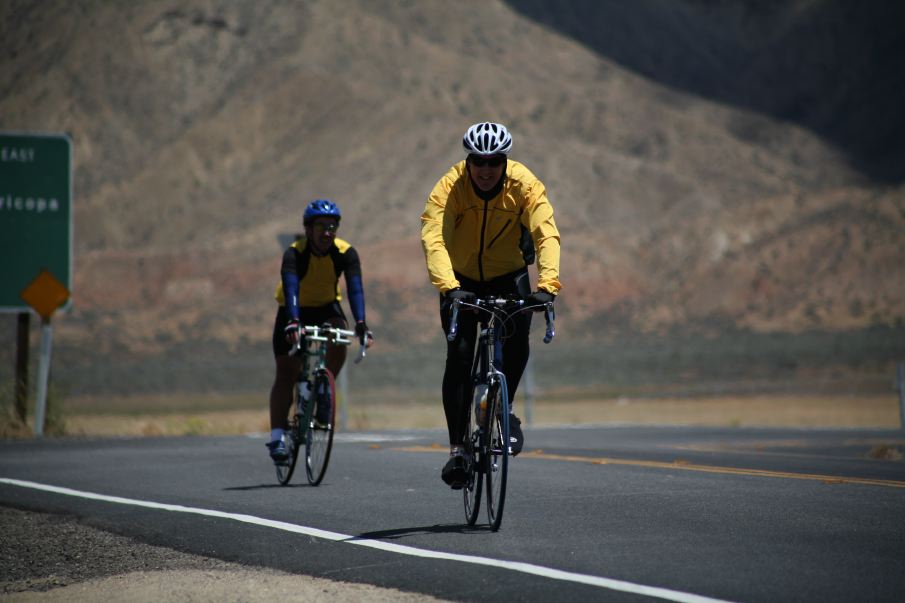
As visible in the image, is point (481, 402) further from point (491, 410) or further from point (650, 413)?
→ point (650, 413)

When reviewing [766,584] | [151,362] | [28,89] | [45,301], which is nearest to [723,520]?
[766,584]

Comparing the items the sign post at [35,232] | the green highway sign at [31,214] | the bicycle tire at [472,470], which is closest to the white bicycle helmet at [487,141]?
the bicycle tire at [472,470]

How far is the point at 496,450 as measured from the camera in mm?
8039

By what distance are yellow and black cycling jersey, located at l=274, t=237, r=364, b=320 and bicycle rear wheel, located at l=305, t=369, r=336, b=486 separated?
0.57 metres

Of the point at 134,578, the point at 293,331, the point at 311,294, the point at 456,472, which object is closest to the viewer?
the point at 134,578

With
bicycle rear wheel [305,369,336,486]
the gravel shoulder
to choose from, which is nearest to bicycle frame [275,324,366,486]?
bicycle rear wheel [305,369,336,486]

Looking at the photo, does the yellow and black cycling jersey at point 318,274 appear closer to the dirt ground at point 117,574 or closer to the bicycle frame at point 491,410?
the dirt ground at point 117,574

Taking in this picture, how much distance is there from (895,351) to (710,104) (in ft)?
171

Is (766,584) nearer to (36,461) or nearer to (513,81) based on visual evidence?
(36,461)

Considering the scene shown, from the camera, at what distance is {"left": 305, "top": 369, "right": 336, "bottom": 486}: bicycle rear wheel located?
36.2 ft

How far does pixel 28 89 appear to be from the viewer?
336 ft

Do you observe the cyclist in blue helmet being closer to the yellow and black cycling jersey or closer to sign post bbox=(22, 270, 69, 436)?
the yellow and black cycling jersey

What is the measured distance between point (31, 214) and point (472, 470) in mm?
14566

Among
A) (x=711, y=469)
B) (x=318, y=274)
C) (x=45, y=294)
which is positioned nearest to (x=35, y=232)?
(x=45, y=294)
